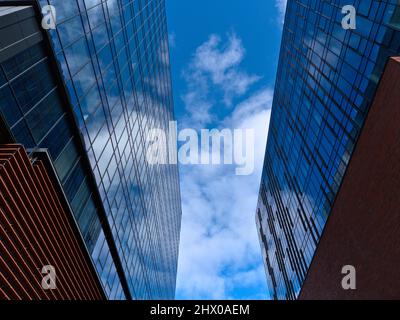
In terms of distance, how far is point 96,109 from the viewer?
22.1m

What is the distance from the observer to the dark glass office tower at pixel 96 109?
1433cm

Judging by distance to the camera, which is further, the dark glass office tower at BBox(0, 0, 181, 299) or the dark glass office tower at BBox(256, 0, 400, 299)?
the dark glass office tower at BBox(256, 0, 400, 299)

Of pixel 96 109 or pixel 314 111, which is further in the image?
pixel 314 111

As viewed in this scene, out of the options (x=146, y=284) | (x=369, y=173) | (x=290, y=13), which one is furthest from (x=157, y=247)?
(x=290, y=13)

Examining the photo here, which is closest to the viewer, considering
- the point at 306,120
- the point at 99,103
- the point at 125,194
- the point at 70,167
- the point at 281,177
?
the point at 70,167

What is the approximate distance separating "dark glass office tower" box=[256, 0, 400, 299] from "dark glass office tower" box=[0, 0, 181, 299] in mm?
18942

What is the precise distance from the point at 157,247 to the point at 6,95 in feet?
138

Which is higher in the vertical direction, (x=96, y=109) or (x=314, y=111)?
(x=314, y=111)

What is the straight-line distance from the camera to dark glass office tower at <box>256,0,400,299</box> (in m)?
23.4

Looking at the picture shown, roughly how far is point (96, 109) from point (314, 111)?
2343 cm

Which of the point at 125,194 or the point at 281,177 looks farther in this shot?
the point at 281,177

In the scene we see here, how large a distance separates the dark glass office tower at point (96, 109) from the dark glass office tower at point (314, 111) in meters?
18.9

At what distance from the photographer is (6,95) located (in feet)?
42.6
